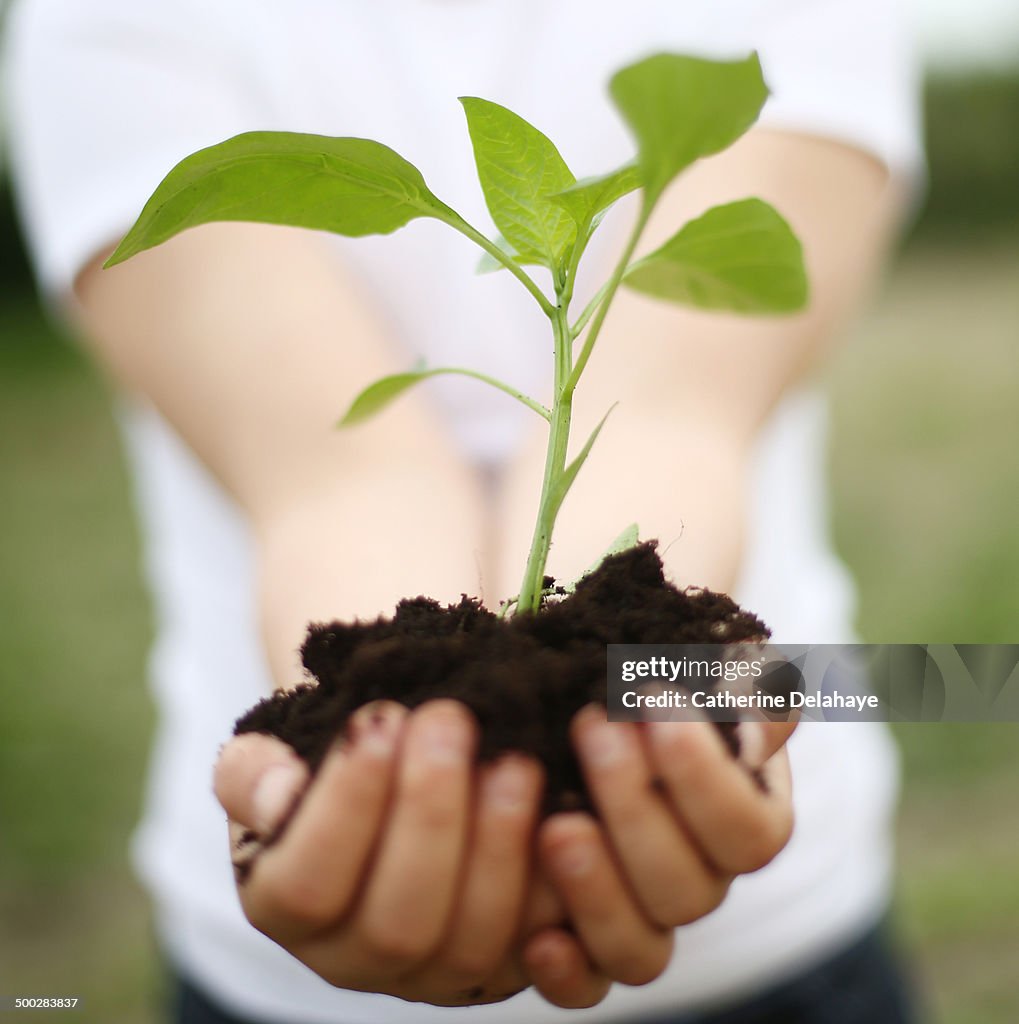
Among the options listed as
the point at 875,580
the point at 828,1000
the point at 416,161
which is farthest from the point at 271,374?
the point at 875,580

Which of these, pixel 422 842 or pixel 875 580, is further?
pixel 875 580

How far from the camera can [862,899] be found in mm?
820

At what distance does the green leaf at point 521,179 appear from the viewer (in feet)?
1.18

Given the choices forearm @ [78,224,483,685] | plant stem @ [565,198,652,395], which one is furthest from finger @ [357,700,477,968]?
forearm @ [78,224,483,685]

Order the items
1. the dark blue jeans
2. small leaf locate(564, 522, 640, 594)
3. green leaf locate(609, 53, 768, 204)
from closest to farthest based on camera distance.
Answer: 1. green leaf locate(609, 53, 768, 204)
2. small leaf locate(564, 522, 640, 594)
3. the dark blue jeans

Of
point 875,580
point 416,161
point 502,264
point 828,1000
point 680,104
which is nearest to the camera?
point 680,104

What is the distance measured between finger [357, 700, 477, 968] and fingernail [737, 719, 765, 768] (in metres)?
0.09

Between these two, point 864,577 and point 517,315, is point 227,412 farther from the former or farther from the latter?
point 864,577

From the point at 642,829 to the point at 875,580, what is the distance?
2159 mm

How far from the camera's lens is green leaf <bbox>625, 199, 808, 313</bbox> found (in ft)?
1.24

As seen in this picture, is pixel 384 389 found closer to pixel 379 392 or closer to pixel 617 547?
pixel 379 392

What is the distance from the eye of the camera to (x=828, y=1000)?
79 centimetres

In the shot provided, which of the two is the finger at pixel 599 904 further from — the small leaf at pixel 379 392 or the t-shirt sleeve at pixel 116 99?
the t-shirt sleeve at pixel 116 99

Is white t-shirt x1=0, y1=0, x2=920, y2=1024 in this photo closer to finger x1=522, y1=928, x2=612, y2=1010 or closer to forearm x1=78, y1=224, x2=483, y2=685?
forearm x1=78, y1=224, x2=483, y2=685
